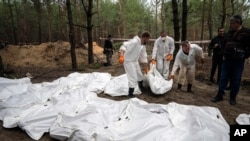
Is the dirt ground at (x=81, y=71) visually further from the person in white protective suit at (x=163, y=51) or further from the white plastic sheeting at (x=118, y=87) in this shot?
the person in white protective suit at (x=163, y=51)

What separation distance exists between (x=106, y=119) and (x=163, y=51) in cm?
318

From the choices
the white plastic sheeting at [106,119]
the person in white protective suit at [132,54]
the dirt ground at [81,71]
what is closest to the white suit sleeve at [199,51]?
the dirt ground at [81,71]

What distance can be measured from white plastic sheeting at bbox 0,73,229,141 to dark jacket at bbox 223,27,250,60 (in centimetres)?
114

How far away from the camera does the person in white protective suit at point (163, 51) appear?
20.1ft

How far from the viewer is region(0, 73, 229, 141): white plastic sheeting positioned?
9.79ft

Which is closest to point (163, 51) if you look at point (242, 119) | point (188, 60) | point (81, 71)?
point (188, 60)

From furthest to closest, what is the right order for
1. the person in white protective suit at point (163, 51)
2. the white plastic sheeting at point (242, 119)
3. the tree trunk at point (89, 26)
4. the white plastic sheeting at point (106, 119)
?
the tree trunk at point (89, 26), the person in white protective suit at point (163, 51), the white plastic sheeting at point (242, 119), the white plastic sheeting at point (106, 119)

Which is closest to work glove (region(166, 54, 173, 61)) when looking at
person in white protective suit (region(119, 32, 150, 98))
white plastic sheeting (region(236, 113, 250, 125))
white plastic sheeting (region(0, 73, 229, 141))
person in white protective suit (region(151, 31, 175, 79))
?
person in white protective suit (region(151, 31, 175, 79))

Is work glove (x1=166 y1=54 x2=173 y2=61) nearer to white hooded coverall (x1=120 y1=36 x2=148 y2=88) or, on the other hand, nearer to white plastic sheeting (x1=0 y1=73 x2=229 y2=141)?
white hooded coverall (x1=120 y1=36 x2=148 y2=88)

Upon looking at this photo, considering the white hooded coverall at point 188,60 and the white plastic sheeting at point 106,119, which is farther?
the white hooded coverall at point 188,60

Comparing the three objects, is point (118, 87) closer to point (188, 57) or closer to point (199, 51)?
point (188, 57)

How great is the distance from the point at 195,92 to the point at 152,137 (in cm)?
314

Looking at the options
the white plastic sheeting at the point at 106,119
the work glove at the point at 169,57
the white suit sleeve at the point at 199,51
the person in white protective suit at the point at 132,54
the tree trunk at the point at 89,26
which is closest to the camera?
the white plastic sheeting at the point at 106,119

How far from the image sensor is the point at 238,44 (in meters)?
4.19
